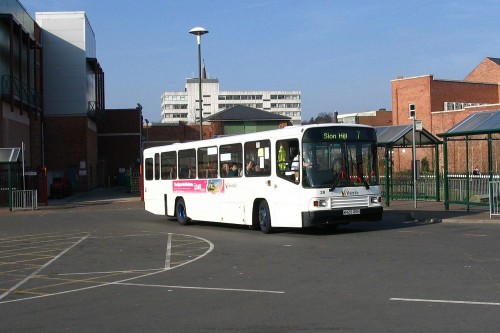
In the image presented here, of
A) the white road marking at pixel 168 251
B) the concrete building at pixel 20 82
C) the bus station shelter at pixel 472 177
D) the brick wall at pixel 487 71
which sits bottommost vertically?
the white road marking at pixel 168 251

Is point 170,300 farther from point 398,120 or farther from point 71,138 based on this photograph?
point 398,120

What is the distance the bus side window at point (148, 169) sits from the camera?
26.0 meters

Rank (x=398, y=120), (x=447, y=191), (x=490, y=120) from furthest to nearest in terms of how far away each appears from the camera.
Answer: (x=398, y=120)
(x=447, y=191)
(x=490, y=120)

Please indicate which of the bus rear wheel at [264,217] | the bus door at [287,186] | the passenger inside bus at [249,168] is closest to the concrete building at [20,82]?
the passenger inside bus at [249,168]

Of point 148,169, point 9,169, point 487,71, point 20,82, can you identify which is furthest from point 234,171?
point 487,71

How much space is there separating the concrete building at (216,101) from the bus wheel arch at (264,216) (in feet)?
452

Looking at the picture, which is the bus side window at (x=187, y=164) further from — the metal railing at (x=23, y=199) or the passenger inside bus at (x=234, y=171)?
the metal railing at (x=23, y=199)

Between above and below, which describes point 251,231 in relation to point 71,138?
below

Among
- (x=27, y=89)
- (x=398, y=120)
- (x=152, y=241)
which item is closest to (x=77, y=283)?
(x=152, y=241)

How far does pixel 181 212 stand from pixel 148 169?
3.58 meters

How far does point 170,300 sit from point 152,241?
8.66 metres

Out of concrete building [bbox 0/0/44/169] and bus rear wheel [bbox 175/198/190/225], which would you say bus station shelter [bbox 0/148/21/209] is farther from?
bus rear wheel [bbox 175/198/190/225]

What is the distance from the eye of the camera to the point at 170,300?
30.4ft

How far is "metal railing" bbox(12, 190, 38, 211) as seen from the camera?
121 ft
